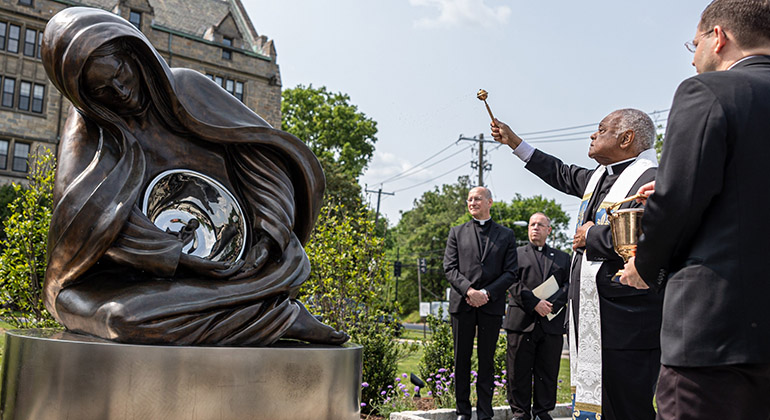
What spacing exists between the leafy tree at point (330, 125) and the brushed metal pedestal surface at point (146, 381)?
1521 inches

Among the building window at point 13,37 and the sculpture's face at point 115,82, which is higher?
the building window at point 13,37

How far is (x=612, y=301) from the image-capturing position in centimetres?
397

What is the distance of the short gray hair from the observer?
4258mm

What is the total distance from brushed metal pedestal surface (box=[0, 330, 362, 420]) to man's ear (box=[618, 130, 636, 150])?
256 cm

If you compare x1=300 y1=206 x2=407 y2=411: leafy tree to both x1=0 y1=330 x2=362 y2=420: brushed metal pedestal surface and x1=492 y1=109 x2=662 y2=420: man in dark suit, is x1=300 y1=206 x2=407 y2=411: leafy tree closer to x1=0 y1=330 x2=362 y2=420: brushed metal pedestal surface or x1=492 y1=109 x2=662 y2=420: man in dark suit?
Result: x1=492 y1=109 x2=662 y2=420: man in dark suit

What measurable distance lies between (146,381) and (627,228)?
2.30 metres

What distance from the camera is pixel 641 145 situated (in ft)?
14.0

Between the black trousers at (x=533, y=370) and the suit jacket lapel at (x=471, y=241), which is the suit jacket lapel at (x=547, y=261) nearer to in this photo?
the black trousers at (x=533, y=370)

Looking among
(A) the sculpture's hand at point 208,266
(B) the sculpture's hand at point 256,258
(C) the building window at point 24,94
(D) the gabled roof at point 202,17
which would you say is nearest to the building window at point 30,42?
(C) the building window at point 24,94

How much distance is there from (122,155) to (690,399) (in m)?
3.00

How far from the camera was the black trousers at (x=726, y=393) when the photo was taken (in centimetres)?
203

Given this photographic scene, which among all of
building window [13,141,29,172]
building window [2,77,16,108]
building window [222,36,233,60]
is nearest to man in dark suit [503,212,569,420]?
building window [13,141,29,172]

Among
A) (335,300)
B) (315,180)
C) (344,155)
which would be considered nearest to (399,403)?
(335,300)

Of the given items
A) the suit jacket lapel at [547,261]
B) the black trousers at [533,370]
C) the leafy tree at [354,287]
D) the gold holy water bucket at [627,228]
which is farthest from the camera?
the suit jacket lapel at [547,261]
